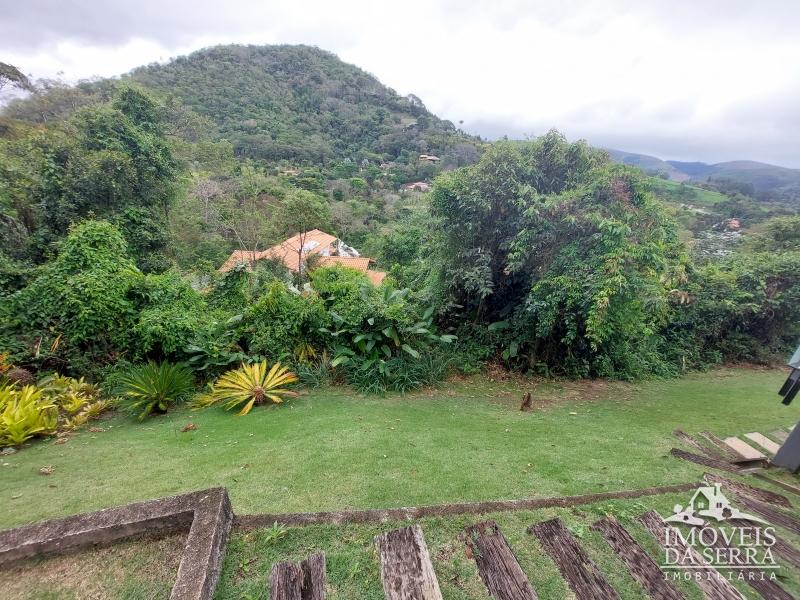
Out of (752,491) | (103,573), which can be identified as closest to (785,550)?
(752,491)

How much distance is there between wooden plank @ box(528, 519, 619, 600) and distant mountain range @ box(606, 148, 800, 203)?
22.2ft

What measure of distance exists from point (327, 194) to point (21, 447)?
36854 millimetres

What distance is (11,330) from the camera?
5738 millimetres

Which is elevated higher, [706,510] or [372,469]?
[706,510]

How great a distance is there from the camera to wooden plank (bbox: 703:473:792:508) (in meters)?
2.48

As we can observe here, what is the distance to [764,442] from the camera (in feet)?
12.7

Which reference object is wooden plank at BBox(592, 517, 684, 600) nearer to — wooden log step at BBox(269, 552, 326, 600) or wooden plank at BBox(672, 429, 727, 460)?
wooden log step at BBox(269, 552, 326, 600)

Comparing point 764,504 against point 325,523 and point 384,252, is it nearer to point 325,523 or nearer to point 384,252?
point 325,523

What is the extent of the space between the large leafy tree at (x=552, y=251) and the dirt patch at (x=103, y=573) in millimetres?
5359

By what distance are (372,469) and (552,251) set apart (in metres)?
4.74

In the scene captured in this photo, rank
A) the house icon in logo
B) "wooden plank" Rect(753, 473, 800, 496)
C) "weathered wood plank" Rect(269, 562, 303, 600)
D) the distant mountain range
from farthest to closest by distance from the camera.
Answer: the distant mountain range, "wooden plank" Rect(753, 473, 800, 496), the house icon in logo, "weathered wood plank" Rect(269, 562, 303, 600)

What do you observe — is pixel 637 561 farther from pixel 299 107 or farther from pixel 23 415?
pixel 299 107

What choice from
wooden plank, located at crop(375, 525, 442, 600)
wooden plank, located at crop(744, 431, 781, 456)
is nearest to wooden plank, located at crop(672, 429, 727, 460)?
wooden plank, located at crop(744, 431, 781, 456)

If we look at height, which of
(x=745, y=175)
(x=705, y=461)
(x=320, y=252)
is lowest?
(x=320, y=252)
